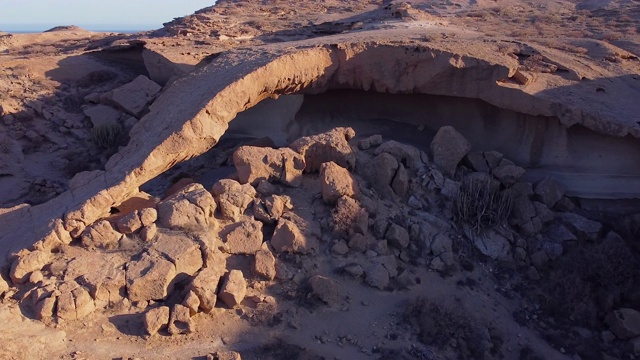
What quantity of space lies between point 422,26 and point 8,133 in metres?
7.22

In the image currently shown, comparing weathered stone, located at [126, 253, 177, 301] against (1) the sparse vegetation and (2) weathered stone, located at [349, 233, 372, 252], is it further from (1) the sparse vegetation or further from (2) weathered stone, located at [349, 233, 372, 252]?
(1) the sparse vegetation

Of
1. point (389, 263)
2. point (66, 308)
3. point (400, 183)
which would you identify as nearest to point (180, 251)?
point (66, 308)

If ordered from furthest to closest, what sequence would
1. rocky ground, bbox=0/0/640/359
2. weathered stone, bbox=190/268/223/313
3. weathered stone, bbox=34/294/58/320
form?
weathered stone, bbox=190/268/223/313
rocky ground, bbox=0/0/640/359
weathered stone, bbox=34/294/58/320

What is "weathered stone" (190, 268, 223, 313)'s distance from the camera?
547cm

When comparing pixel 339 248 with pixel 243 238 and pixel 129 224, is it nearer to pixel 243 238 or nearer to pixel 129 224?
pixel 243 238

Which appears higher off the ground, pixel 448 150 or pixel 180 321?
pixel 448 150

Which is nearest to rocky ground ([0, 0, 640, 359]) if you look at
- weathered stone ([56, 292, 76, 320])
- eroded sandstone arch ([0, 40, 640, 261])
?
weathered stone ([56, 292, 76, 320])

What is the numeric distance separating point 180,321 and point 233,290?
0.59 metres

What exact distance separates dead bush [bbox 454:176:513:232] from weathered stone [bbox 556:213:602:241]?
2.68 ft

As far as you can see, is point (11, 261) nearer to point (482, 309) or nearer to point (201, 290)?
point (201, 290)

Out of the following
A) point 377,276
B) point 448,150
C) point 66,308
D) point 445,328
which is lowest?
point 445,328

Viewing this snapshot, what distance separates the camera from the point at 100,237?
581cm

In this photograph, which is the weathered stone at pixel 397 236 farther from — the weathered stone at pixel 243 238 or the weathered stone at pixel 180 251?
the weathered stone at pixel 180 251

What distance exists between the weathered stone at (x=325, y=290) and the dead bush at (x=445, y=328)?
0.77 metres
